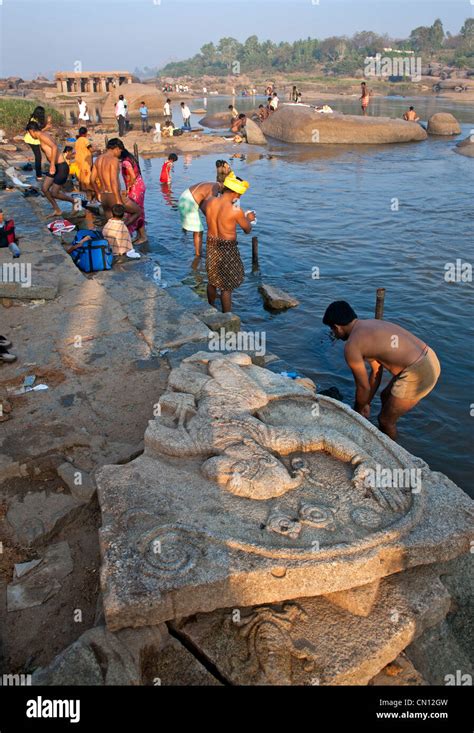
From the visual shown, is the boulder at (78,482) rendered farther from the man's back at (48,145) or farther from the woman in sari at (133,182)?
the man's back at (48,145)

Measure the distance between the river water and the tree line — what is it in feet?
180

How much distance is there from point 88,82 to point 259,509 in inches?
1702

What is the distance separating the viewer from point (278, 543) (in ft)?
Answer: 9.54

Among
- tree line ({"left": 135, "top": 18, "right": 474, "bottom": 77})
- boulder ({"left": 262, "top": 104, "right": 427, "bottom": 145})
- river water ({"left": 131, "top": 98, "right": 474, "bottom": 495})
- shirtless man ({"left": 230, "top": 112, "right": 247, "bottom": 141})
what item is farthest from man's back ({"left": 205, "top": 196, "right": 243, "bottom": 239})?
tree line ({"left": 135, "top": 18, "right": 474, "bottom": 77})

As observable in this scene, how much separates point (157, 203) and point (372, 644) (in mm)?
14135

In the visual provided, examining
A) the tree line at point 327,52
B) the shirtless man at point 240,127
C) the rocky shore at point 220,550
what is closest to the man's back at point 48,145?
the rocky shore at point 220,550

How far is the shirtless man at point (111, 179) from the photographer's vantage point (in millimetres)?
9180

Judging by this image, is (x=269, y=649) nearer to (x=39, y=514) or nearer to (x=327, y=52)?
(x=39, y=514)

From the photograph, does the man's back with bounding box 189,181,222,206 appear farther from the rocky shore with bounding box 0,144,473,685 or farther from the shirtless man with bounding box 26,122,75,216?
the rocky shore with bounding box 0,144,473,685

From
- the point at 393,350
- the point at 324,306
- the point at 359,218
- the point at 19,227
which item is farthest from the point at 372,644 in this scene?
the point at 359,218

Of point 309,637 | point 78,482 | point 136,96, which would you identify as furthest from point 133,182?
point 136,96

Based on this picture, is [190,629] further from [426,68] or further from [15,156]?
[426,68]

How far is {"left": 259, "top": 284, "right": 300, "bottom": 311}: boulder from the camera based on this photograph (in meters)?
8.91
